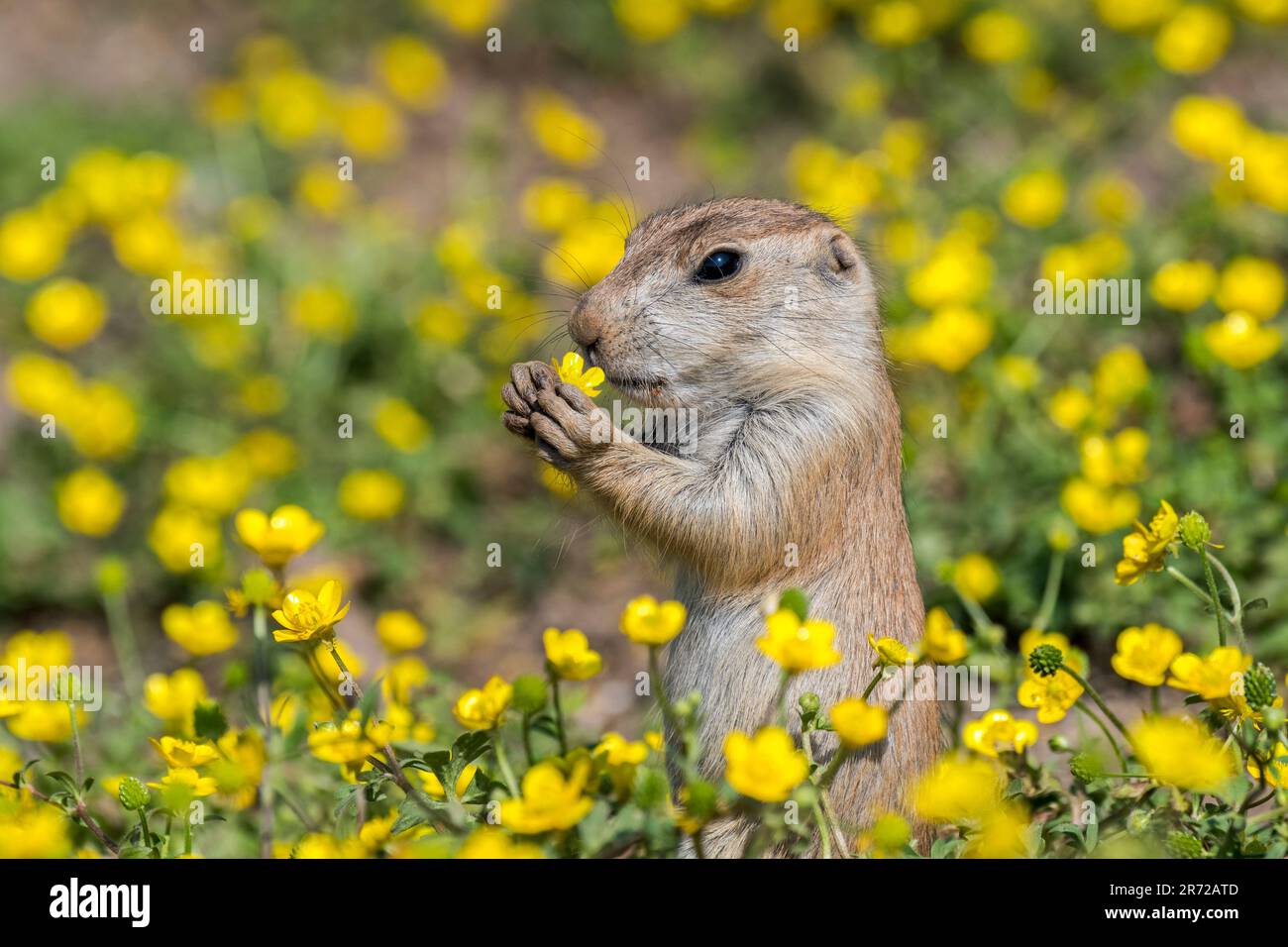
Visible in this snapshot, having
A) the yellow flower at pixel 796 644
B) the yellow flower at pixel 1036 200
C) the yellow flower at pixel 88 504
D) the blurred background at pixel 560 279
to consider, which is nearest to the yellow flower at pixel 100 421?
the blurred background at pixel 560 279

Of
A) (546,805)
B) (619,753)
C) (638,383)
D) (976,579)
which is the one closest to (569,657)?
(619,753)

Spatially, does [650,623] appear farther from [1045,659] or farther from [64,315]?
[64,315]

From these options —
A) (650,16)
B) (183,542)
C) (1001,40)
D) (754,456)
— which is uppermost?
(650,16)

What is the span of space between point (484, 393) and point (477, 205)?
1253 millimetres

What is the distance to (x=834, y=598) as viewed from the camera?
12.6ft

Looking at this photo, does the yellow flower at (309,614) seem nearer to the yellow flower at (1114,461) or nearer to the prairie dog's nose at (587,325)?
the prairie dog's nose at (587,325)

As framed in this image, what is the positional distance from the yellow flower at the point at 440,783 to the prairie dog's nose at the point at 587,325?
1.34m

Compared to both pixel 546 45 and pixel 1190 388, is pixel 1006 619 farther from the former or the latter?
pixel 546 45

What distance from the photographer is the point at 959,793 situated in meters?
3.08

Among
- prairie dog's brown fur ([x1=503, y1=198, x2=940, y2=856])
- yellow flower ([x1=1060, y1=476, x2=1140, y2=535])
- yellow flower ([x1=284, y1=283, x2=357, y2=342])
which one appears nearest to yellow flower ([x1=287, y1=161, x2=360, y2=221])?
yellow flower ([x1=284, y1=283, x2=357, y2=342])

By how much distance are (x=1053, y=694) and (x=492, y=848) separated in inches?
58.8

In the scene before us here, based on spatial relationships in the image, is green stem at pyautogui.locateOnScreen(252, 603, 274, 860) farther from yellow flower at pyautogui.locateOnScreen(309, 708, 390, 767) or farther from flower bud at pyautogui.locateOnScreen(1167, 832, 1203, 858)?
flower bud at pyautogui.locateOnScreen(1167, 832, 1203, 858)
